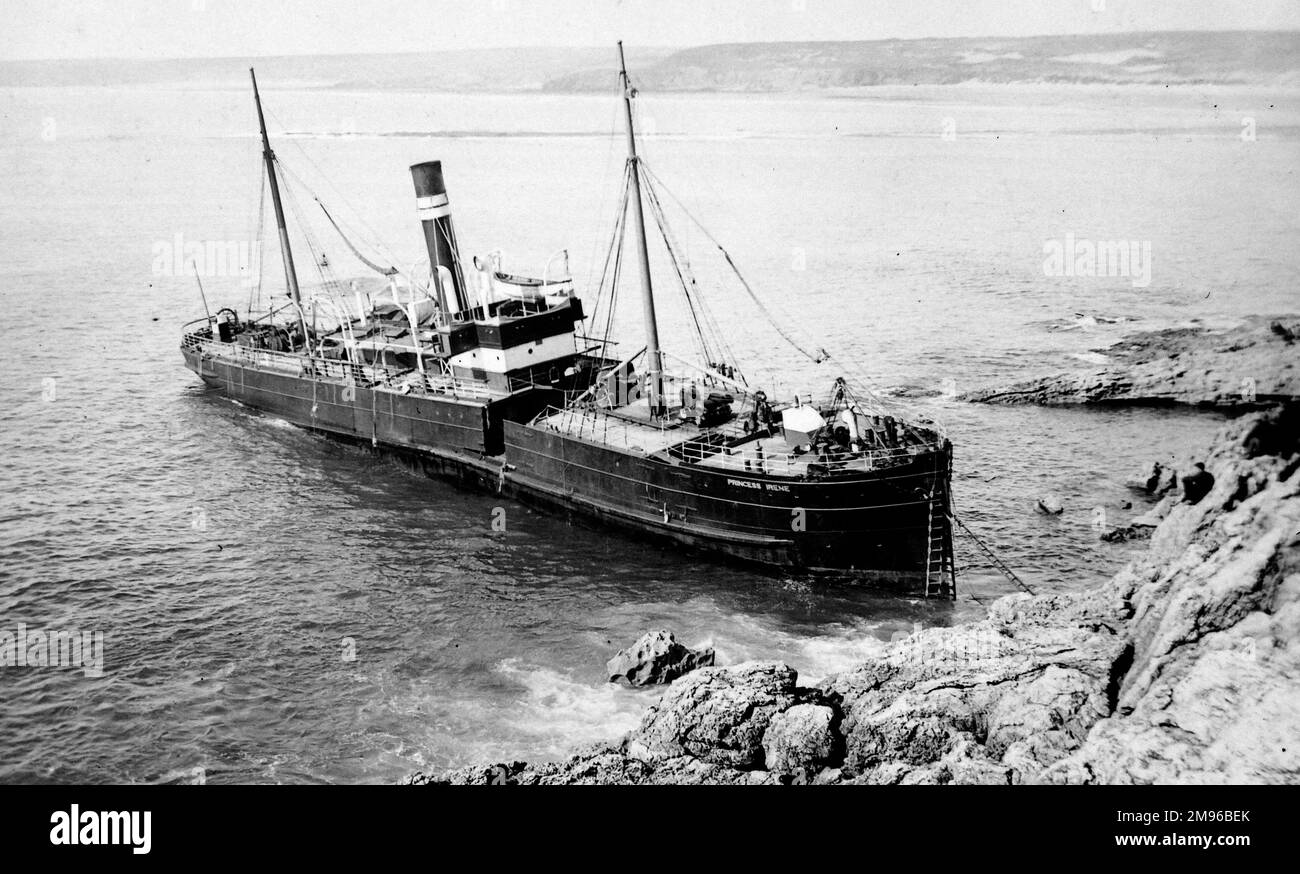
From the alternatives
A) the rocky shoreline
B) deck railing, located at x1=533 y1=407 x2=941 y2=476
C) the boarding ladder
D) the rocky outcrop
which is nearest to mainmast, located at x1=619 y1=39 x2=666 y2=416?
deck railing, located at x1=533 y1=407 x2=941 y2=476

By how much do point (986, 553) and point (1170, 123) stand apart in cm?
1104

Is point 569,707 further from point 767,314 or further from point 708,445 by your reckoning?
point 767,314

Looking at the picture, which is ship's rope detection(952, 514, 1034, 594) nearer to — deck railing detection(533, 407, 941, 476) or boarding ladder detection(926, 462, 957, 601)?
boarding ladder detection(926, 462, 957, 601)

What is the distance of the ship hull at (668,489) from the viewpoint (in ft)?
69.4

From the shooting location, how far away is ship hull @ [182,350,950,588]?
21141 millimetres

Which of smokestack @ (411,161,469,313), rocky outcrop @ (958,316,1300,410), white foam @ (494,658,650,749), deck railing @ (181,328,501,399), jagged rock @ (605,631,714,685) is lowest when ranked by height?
white foam @ (494,658,650,749)

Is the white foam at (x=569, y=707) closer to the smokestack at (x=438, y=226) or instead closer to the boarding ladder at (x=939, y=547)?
the boarding ladder at (x=939, y=547)

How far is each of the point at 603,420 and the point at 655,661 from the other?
30.4ft

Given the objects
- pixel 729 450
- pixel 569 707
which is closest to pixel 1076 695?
pixel 569 707

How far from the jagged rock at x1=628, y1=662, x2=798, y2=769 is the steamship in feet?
22.5

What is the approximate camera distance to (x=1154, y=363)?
97.3 feet

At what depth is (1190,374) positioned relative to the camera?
28.3 meters
